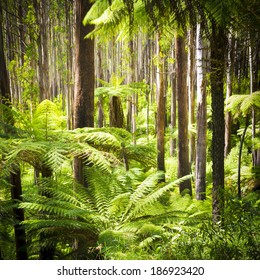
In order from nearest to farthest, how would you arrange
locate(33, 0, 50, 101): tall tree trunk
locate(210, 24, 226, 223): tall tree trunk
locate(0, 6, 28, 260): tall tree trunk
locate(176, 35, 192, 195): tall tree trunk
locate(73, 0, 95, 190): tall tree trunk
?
locate(210, 24, 226, 223): tall tree trunk → locate(0, 6, 28, 260): tall tree trunk → locate(73, 0, 95, 190): tall tree trunk → locate(176, 35, 192, 195): tall tree trunk → locate(33, 0, 50, 101): tall tree trunk

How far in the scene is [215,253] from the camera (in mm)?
2672

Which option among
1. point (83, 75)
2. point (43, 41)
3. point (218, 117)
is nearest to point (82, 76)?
point (83, 75)

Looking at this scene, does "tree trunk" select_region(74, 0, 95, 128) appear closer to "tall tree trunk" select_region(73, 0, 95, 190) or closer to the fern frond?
"tall tree trunk" select_region(73, 0, 95, 190)

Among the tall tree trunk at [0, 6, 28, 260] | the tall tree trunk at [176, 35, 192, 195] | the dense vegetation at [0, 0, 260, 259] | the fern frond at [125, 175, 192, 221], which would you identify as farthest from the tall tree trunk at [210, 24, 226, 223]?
the tall tree trunk at [176, 35, 192, 195]

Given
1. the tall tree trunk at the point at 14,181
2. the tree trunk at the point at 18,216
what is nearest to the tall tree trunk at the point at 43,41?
the tall tree trunk at the point at 14,181

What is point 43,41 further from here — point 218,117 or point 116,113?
point 218,117

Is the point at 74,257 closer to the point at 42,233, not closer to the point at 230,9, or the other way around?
the point at 42,233

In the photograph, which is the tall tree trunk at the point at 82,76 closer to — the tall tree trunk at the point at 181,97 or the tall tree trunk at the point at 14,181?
the tall tree trunk at the point at 14,181

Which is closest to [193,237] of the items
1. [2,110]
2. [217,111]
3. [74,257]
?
[217,111]

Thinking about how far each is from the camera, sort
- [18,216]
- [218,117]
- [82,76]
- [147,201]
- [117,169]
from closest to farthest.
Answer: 1. [218,117]
2. [18,216]
3. [147,201]
4. [117,169]
5. [82,76]

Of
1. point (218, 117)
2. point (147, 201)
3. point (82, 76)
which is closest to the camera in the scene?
point (218, 117)

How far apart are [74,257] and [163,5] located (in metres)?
2.90

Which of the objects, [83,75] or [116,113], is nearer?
[83,75]

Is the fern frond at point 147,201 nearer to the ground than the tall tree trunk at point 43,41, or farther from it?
nearer to the ground
